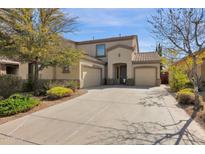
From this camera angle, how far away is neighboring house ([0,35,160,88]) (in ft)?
62.4

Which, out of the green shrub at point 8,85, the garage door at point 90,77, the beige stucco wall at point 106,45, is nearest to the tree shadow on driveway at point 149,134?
the green shrub at point 8,85

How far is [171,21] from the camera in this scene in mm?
8297

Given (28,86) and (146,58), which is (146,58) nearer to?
(146,58)

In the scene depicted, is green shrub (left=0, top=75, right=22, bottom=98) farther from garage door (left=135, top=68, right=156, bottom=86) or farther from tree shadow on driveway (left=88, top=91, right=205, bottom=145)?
garage door (left=135, top=68, right=156, bottom=86)

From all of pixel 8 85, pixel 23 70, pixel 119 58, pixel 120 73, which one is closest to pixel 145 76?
pixel 120 73

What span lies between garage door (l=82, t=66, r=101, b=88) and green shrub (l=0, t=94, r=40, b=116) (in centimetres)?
939

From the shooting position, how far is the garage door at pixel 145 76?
21.8m

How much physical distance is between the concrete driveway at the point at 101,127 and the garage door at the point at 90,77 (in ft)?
32.0

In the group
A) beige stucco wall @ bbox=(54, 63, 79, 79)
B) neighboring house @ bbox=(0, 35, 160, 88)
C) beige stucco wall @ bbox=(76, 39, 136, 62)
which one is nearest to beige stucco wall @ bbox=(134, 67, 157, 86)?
neighboring house @ bbox=(0, 35, 160, 88)

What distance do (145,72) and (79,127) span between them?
17.3 m

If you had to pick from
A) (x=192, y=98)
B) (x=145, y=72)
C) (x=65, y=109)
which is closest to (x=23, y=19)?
(x=65, y=109)
